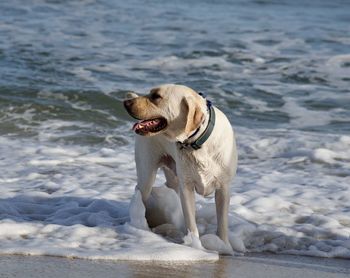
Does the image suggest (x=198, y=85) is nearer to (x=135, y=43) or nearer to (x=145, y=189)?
(x=135, y=43)

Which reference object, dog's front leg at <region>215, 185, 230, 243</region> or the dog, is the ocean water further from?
the dog

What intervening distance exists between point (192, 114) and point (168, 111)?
15 cm

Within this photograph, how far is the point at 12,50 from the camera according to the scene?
13.8m

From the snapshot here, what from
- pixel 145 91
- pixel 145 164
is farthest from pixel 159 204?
pixel 145 91

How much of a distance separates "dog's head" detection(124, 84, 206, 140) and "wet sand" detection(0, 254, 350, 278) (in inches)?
30.6

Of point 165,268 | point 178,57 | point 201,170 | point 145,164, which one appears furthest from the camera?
point 178,57

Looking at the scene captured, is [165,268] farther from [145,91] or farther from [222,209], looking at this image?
[145,91]

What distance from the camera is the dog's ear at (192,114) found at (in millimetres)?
5082

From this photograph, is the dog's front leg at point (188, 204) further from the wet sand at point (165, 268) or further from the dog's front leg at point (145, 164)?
the dog's front leg at point (145, 164)

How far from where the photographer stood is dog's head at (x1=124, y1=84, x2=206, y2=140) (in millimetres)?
5113

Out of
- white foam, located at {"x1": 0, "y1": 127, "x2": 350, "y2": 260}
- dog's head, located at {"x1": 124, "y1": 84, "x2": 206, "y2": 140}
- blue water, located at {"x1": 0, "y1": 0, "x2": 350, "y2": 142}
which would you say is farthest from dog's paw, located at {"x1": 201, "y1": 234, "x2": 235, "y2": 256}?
blue water, located at {"x1": 0, "y1": 0, "x2": 350, "y2": 142}

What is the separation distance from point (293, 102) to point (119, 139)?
9.54 ft

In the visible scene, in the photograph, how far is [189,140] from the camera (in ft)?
17.2

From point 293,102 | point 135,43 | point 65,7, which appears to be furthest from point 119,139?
point 65,7
